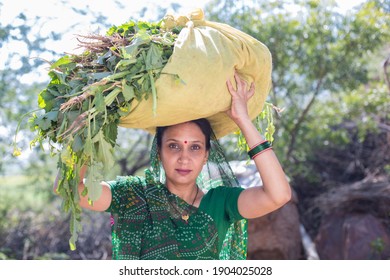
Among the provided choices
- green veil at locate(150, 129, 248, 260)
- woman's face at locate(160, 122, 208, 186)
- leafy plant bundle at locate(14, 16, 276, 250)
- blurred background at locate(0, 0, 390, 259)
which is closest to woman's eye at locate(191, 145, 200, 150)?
woman's face at locate(160, 122, 208, 186)

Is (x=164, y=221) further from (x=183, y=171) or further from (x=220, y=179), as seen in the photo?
(x=220, y=179)

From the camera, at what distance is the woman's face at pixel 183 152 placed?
2.37 meters

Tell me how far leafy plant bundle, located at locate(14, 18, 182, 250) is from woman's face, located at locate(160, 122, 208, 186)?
35 centimetres

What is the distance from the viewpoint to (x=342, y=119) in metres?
6.17

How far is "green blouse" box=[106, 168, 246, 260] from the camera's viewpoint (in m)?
2.34

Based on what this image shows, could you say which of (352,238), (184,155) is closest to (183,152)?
(184,155)

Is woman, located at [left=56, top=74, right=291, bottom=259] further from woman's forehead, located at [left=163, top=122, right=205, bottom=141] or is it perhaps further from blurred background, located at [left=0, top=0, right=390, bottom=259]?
blurred background, located at [left=0, top=0, right=390, bottom=259]

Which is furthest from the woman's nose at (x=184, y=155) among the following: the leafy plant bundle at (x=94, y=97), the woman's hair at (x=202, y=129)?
the leafy plant bundle at (x=94, y=97)

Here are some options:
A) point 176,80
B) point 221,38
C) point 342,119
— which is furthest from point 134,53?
point 342,119

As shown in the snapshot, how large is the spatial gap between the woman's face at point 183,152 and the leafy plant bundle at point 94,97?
0.35m

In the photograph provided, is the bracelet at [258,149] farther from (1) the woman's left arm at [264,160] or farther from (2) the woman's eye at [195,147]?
(2) the woman's eye at [195,147]
